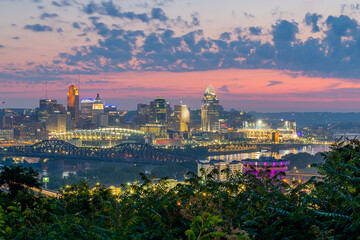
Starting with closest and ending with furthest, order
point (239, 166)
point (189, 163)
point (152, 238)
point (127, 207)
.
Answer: point (152, 238), point (127, 207), point (239, 166), point (189, 163)

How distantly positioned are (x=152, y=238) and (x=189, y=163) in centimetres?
15423

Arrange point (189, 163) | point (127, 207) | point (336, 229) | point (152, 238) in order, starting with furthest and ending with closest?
point (189, 163) < point (127, 207) < point (152, 238) < point (336, 229)

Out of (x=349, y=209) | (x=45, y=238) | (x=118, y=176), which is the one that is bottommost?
(x=118, y=176)

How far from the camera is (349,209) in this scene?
17375 millimetres

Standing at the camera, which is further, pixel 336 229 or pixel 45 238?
pixel 45 238

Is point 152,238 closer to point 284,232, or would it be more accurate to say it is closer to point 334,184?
point 284,232

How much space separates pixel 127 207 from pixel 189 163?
14934cm

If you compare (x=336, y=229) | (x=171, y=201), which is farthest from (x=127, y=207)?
(x=336, y=229)

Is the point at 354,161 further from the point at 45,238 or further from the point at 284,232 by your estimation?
the point at 45,238

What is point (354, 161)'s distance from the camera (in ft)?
67.8

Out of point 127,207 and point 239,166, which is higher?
point 127,207

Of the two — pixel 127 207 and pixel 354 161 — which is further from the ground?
pixel 354 161

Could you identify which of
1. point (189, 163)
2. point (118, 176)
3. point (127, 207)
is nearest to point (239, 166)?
point (189, 163)

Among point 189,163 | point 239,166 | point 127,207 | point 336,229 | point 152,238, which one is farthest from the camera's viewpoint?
point 189,163
